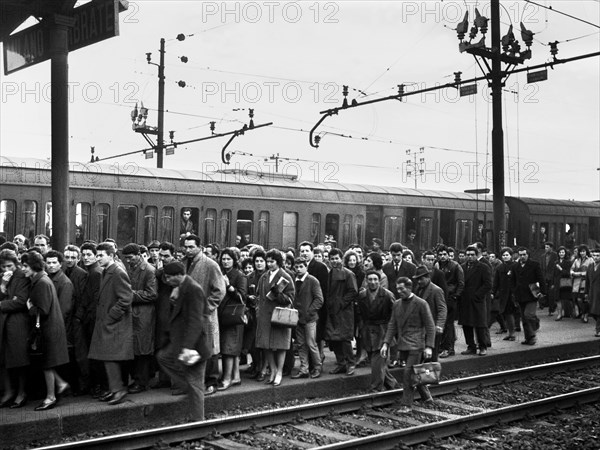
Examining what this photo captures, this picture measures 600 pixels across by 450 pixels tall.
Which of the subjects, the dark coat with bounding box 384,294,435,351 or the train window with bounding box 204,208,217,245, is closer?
the dark coat with bounding box 384,294,435,351

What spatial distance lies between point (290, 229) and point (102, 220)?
556cm

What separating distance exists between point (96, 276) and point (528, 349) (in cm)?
800

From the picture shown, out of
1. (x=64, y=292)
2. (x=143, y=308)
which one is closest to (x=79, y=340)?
(x=64, y=292)

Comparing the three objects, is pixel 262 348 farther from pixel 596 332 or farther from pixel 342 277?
pixel 596 332

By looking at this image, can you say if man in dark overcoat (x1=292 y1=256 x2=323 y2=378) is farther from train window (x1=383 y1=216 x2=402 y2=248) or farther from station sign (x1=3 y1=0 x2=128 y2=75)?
train window (x1=383 y1=216 x2=402 y2=248)

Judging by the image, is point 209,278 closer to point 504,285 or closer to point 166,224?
point 504,285

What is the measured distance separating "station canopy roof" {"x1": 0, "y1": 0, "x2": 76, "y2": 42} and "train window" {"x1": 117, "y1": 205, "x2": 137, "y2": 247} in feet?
21.4

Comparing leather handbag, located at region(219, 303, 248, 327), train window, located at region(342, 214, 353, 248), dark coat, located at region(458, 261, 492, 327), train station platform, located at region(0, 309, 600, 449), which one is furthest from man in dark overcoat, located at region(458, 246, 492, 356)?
train window, located at region(342, 214, 353, 248)

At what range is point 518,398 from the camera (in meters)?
9.88

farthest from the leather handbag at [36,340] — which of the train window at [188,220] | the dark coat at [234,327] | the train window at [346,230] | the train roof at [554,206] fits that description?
the train roof at [554,206]

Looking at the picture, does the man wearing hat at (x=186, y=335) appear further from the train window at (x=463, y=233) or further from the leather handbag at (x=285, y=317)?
the train window at (x=463, y=233)

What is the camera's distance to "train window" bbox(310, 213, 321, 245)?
20.5m

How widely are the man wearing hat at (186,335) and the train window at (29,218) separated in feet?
28.9

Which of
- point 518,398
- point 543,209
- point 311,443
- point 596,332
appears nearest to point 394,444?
point 311,443
